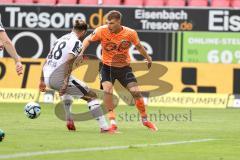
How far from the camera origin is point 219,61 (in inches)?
1017

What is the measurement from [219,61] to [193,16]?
1.58m

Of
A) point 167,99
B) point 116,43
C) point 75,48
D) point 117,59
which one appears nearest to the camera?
point 75,48

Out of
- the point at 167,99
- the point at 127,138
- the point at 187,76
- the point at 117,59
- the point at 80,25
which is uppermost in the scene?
the point at 80,25

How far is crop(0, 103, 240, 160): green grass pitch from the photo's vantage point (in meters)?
11.6

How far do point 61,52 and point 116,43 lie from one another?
132 centimetres

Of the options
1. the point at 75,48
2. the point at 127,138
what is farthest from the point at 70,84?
the point at 127,138

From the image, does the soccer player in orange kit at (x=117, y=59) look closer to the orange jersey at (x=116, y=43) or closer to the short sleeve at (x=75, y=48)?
the orange jersey at (x=116, y=43)

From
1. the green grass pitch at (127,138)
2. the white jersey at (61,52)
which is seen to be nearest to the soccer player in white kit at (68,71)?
the white jersey at (61,52)

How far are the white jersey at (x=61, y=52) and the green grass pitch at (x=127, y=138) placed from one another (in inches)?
44.9

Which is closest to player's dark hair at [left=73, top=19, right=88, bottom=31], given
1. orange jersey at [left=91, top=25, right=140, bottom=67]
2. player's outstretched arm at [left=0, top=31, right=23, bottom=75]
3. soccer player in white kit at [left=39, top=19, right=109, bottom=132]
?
soccer player in white kit at [left=39, top=19, right=109, bottom=132]

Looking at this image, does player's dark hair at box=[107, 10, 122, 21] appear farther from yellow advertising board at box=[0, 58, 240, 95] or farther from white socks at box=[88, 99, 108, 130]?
yellow advertising board at box=[0, 58, 240, 95]

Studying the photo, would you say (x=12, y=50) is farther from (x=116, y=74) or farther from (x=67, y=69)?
(x=116, y=74)

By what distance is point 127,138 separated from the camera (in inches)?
567

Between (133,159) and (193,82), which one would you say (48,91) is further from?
(133,159)
